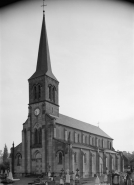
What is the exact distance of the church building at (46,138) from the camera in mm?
38312

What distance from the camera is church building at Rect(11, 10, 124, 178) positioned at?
3831cm

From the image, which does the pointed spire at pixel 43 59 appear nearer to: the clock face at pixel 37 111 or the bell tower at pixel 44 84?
the bell tower at pixel 44 84

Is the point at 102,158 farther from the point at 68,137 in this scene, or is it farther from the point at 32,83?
the point at 32,83

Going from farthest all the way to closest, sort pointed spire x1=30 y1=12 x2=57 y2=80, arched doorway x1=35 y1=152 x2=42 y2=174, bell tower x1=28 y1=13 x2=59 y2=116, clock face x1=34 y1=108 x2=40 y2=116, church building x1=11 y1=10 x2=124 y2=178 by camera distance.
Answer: pointed spire x1=30 y1=12 x2=57 y2=80
bell tower x1=28 y1=13 x2=59 y2=116
clock face x1=34 y1=108 x2=40 y2=116
arched doorway x1=35 y1=152 x2=42 y2=174
church building x1=11 y1=10 x2=124 y2=178

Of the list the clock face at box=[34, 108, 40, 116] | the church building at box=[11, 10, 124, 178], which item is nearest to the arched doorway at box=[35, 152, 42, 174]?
the church building at box=[11, 10, 124, 178]

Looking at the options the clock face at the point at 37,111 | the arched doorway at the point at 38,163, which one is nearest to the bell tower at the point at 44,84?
the clock face at the point at 37,111

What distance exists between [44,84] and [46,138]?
10.1m

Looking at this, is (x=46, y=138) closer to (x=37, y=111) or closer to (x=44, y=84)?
(x=37, y=111)

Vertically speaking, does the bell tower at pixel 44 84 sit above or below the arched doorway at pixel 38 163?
above

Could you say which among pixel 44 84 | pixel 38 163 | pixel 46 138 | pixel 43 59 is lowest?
pixel 38 163

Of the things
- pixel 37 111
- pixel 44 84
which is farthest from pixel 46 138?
pixel 44 84

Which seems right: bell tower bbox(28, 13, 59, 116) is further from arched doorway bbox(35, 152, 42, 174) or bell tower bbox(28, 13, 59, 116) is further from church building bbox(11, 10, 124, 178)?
arched doorway bbox(35, 152, 42, 174)

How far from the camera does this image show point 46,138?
130 ft

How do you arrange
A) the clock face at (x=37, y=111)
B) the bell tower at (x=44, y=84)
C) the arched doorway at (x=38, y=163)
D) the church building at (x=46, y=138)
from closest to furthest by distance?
the church building at (x=46, y=138), the arched doorway at (x=38, y=163), the clock face at (x=37, y=111), the bell tower at (x=44, y=84)
